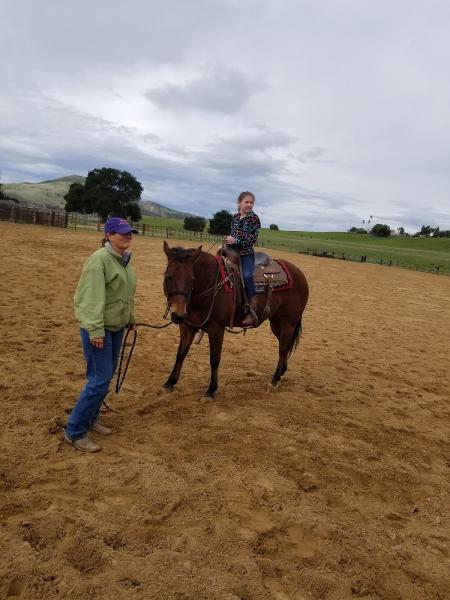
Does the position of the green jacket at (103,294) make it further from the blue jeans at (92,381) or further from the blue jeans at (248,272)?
the blue jeans at (248,272)

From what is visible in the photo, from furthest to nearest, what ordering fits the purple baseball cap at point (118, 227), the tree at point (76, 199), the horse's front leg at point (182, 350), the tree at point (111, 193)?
the tree at point (76, 199)
the tree at point (111, 193)
the horse's front leg at point (182, 350)
the purple baseball cap at point (118, 227)

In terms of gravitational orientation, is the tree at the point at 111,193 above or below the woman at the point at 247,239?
above

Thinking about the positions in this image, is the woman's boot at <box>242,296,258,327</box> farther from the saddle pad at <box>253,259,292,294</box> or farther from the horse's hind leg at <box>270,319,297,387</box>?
the horse's hind leg at <box>270,319,297,387</box>

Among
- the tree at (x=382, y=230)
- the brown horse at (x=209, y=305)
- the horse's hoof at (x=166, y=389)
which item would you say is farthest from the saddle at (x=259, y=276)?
the tree at (x=382, y=230)

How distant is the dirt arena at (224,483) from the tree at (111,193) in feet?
177

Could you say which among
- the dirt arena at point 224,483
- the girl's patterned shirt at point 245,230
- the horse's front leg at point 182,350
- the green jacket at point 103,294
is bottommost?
the dirt arena at point 224,483

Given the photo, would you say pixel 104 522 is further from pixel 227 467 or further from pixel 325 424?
pixel 325 424

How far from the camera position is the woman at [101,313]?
11.0 feet

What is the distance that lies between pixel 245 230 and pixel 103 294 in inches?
96.0

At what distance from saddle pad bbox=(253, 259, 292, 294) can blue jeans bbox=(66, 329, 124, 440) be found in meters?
2.62

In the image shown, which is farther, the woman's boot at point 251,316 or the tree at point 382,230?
the tree at point 382,230

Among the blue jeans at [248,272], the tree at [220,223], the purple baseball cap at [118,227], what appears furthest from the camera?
the tree at [220,223]

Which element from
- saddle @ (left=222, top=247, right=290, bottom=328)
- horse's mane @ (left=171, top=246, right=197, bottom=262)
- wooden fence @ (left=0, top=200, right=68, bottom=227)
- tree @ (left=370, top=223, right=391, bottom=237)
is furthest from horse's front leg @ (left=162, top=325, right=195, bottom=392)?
tree @ (left=370, top=223, right=391, bottom=237)

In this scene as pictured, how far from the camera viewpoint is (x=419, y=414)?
555 centimetres
